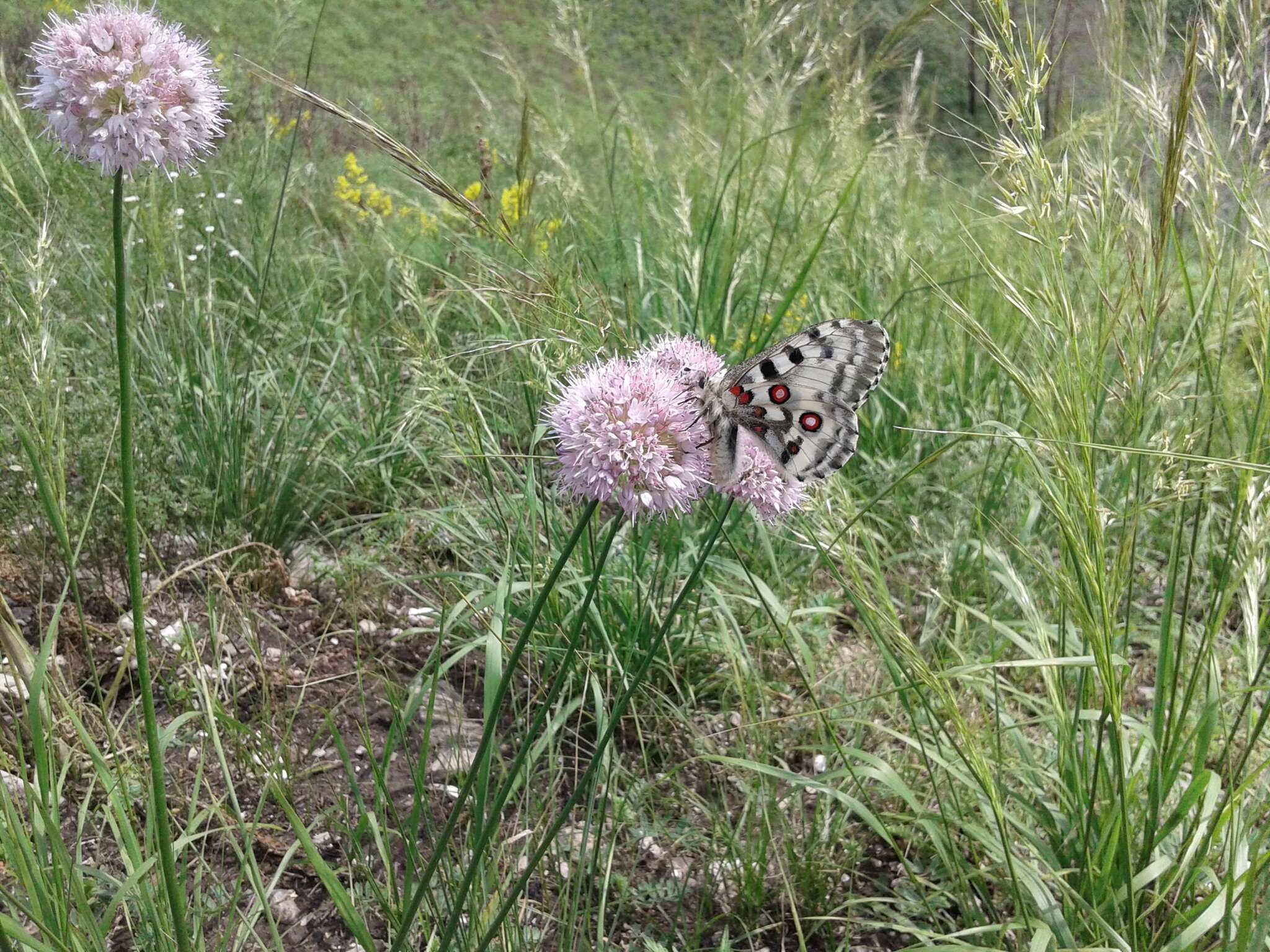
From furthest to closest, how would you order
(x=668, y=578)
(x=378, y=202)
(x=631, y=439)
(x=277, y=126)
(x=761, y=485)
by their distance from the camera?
(x=378, y=202), (x=277, y=126), (x=668, y=578), (x=761, y=485), (x=631, y=439)

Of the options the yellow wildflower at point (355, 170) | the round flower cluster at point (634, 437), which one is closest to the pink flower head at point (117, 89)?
the round flower cluster at point (634, 437)

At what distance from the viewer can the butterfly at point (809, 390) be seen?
148cm

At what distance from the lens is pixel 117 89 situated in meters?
1.28

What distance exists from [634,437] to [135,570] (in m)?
0.61

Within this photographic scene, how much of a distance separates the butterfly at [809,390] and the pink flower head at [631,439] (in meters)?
0.17

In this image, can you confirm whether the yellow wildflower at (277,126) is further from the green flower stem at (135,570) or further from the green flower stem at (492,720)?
the green flower stem at (492,720)

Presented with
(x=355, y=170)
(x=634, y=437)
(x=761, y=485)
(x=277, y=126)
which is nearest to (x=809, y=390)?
(x=761, y=485)

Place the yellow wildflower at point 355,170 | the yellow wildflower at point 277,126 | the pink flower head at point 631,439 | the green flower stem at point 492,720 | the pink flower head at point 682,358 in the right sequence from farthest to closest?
the yellow wildflower at point 355,170, the yellow wildflower at point 277,126, the pink flower head at point 682,358, the pink flower head at point 631,439, the green flower stem at point 492,720

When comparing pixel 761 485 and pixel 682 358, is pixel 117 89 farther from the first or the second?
pixel 761 485

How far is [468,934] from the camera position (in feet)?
4.63

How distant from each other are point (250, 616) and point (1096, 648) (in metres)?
1.77

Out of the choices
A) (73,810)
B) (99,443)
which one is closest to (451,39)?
(99,443)

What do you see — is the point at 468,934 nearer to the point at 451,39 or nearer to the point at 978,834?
the point at 978,834

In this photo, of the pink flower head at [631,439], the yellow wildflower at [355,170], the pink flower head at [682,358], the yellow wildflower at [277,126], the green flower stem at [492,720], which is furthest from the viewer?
the yellow wildflower at [355,170]
